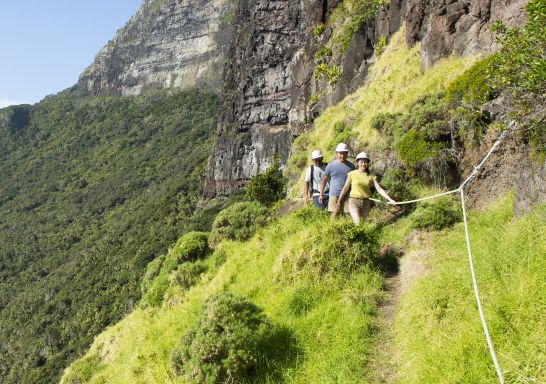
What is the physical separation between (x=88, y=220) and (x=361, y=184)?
147 metres

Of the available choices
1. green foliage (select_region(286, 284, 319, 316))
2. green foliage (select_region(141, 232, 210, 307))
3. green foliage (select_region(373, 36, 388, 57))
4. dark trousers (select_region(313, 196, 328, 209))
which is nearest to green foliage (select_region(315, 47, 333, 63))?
green foliage (select_region(373, 36, 388, 57))

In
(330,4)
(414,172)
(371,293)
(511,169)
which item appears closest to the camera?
(371,293)

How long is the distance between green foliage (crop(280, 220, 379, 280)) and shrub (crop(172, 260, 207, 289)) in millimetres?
4222

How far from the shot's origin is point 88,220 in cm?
14238

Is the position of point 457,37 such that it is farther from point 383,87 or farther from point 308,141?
point 308,141

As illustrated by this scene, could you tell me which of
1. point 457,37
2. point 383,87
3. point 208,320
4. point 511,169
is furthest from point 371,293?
point 383,87

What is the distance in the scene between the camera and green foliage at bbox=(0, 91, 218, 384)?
269 ft

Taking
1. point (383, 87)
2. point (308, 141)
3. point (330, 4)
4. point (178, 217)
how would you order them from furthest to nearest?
point (178, 217) → point (330, 4) → point (308, 141) → point (383, 87)

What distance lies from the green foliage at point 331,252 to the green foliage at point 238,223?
4.81 metres

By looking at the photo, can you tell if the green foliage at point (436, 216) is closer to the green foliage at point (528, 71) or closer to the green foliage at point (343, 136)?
the green foliage at point (528, 71)

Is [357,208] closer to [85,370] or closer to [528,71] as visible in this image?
[528,71]

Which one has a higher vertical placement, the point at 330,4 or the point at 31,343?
the point at 330,4

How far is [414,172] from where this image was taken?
9.20 meters

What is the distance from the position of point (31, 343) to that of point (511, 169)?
95323 millimetres
